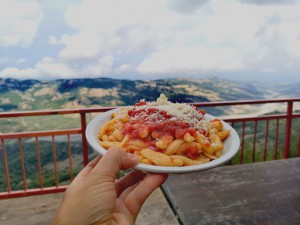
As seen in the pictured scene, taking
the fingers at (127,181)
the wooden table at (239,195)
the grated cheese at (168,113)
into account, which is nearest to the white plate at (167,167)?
the grated cheese at (168,113)

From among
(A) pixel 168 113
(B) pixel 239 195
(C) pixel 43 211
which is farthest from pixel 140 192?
(C) pixel 43 211

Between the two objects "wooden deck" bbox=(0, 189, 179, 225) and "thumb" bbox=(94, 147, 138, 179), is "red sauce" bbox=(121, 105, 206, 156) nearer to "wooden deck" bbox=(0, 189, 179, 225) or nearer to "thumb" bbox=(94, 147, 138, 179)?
"thumb" bbox=(94, 147, 138, 179)

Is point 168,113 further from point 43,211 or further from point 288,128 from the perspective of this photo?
point 288,128

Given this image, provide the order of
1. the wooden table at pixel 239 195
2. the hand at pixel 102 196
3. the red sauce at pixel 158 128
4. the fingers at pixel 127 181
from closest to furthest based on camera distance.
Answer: the hand at pixel 102 196
the red sauce at pixel 158 128
the fingers at pixel 127 181
the wooden table at pixel 239 195

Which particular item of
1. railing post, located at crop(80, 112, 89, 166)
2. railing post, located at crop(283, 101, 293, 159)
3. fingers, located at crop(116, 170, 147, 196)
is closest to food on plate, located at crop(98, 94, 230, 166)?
fingers, located at crop(116, 170, 147, 196)

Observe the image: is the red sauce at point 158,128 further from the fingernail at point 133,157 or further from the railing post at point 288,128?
the railing post at point 288,128
